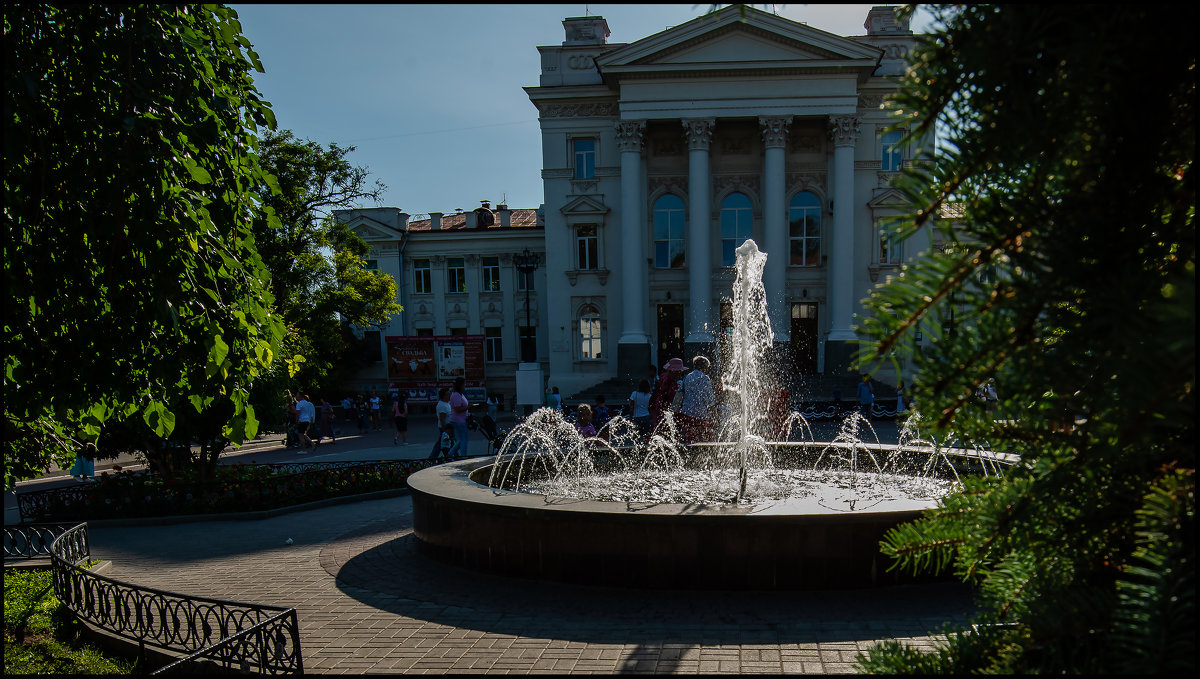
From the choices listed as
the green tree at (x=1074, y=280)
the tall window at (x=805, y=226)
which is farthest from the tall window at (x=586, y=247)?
the green tree at (x=1074, y=280)

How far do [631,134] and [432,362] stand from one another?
14549mm

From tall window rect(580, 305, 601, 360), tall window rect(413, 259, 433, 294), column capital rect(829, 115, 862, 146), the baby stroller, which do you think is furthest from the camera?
tall window rect(413, 259, 433, 294)

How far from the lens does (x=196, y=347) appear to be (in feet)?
12.5

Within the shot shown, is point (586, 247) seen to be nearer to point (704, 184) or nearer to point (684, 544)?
point (704, 184)

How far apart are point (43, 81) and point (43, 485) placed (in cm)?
1892

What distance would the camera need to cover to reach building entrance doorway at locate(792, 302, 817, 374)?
112ft

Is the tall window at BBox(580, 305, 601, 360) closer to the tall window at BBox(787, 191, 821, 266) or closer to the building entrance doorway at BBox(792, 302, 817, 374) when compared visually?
the building entrance doorway at BBox(792, 302, 817, 374)

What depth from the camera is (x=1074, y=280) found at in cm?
119

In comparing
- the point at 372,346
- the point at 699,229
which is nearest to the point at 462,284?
the point at 372,346

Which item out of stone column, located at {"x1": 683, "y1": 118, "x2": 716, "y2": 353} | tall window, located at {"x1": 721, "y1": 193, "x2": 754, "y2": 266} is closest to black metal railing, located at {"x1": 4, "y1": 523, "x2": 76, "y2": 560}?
stone column, located at {"x1": 683, "y1": 118, "x2": 716, "y2": 353}

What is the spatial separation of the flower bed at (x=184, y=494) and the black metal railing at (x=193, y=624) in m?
4.43

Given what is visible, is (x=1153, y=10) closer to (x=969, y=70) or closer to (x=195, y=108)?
(x=969, y=70)

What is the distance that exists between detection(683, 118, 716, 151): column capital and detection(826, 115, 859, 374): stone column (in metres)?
5.53

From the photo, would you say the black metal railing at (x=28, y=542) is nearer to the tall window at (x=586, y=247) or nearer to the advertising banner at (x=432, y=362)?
the advertising banner at (x=432, y=362)
